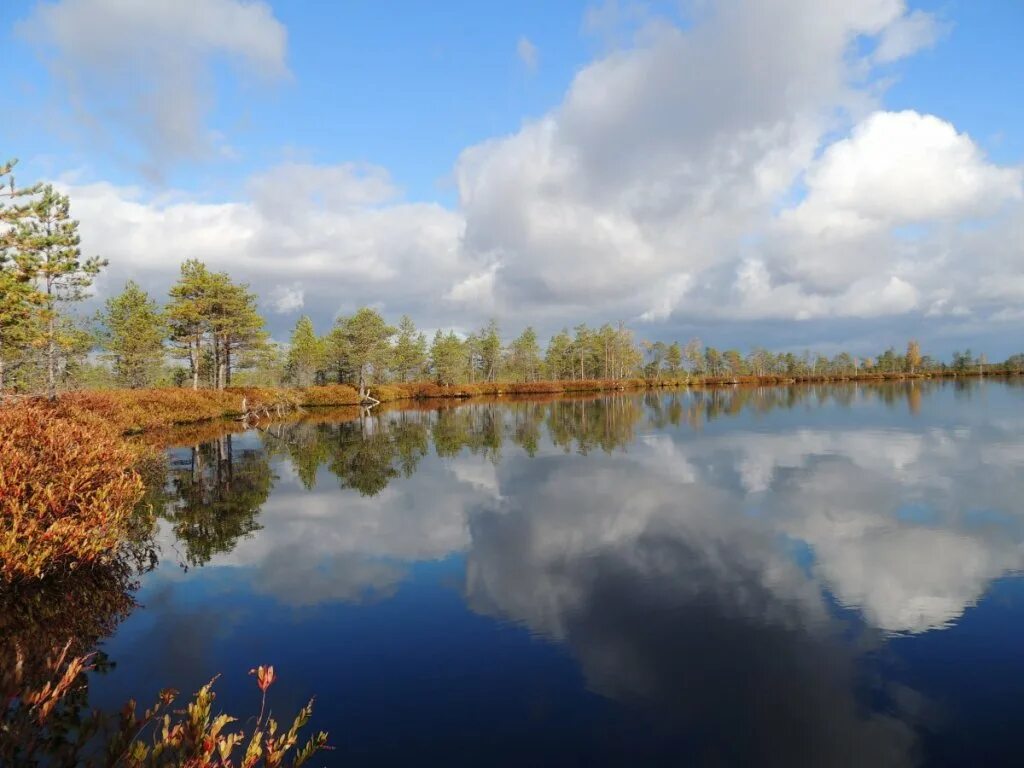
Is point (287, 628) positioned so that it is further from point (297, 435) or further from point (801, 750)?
point (297, 435)

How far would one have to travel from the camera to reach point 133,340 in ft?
187

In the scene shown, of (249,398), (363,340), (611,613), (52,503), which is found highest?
(363,340)

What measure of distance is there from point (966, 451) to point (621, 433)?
53.1ft

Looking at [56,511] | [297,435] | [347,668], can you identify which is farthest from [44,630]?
[297,435]

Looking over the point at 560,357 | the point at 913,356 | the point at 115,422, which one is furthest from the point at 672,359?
the point at 115,422

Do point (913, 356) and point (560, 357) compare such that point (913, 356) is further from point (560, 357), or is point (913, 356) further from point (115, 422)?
point (115, 422)

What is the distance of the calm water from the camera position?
612cm

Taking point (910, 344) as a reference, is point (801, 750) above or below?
below

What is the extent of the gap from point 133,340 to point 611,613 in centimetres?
6299

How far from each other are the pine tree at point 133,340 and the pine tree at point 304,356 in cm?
1800

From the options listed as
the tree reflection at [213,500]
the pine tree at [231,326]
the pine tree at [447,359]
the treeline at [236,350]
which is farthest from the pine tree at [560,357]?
the tree reflection at [213,500]

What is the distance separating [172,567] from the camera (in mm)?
11844

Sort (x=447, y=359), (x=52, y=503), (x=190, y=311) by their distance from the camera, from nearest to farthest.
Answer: (x=52, y=503) → (x=190, y=311) → (x=447, y=359)

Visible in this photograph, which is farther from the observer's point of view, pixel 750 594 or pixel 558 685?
pixel 750 594
